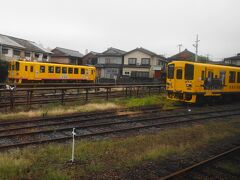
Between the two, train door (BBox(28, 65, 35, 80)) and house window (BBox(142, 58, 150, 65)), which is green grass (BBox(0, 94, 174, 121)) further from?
house window (BBox(142, 58, 150, 65))

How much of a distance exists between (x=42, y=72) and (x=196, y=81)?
18.5 metres

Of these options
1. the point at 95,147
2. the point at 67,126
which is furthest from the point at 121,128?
the point at 95,147

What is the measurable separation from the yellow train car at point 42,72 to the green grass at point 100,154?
844 inches

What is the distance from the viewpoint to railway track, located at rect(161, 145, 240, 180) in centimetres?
671

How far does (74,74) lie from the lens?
34.1 metres

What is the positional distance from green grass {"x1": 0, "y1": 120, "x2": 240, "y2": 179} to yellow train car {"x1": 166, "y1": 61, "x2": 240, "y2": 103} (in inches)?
273

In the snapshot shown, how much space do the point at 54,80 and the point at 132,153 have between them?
2515 cm

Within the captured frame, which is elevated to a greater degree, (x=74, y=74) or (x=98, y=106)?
(x=74, y=74)

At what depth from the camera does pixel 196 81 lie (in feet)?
58.6

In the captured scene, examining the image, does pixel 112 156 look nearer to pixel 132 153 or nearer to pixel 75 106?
pixel 132 153

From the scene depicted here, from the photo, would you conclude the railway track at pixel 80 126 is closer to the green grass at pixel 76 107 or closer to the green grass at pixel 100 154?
the green grass at pixel 100 154

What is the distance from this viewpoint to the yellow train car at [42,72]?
29031mm

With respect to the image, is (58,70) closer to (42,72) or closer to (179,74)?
(42,72)

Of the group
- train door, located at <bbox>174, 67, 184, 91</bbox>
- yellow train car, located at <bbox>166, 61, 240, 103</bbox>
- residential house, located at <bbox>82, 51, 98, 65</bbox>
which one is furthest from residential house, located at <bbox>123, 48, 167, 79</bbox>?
train door, located at <bbox>174, 67, 184, 91</bbox>
